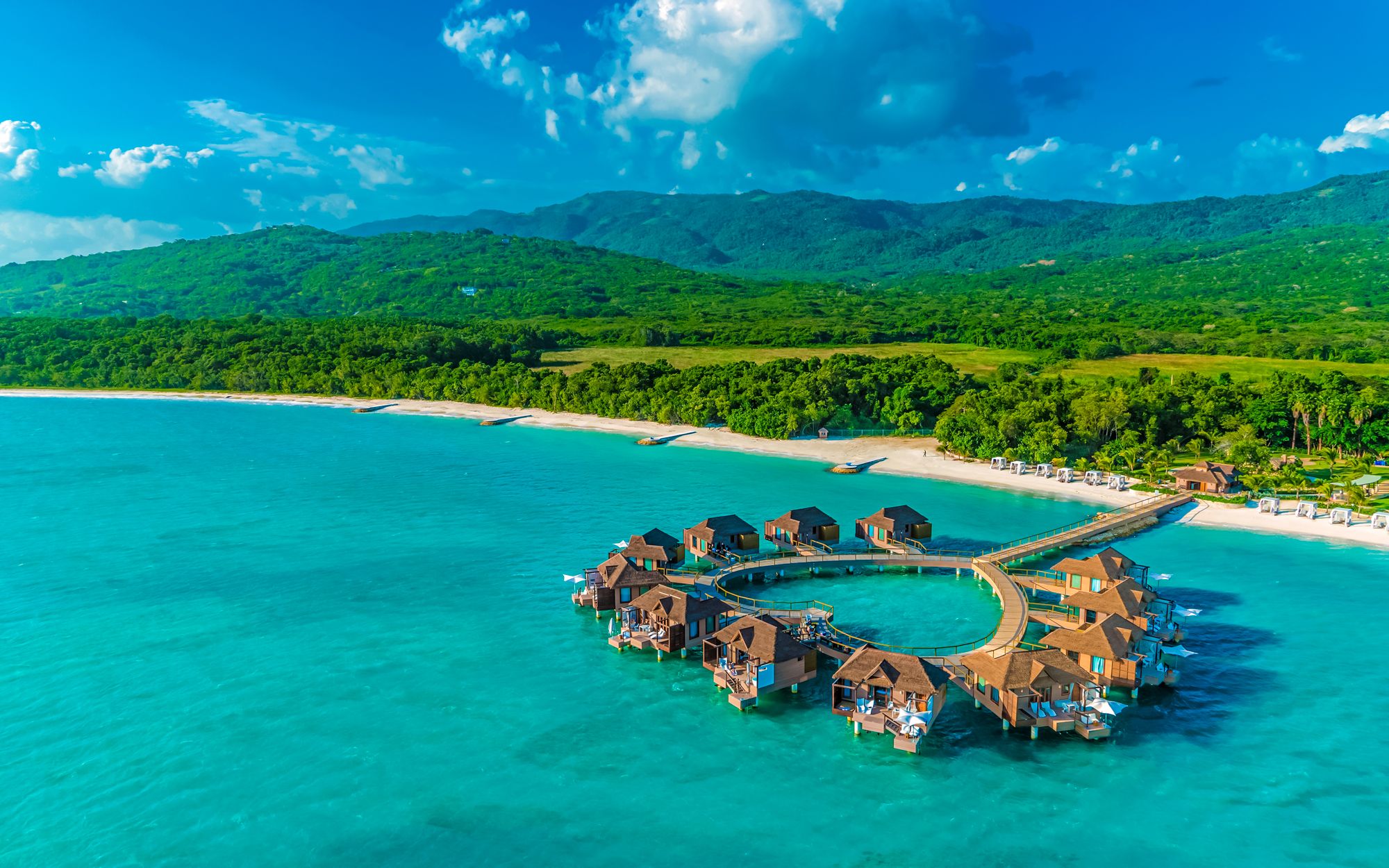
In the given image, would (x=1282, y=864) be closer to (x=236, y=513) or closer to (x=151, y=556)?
(x=151, y=556)

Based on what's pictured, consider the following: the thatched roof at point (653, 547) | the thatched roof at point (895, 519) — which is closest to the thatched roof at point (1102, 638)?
the thatched roof at point (895, 519)

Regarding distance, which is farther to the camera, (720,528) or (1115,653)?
(720,528)

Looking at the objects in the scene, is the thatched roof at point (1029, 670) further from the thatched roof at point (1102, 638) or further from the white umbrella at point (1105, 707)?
the thatched roof at point (1102, 638)

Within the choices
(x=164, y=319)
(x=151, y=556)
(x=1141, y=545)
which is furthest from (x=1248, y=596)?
(x=164, y=319)

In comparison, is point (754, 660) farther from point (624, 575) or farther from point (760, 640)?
point (624, 575)

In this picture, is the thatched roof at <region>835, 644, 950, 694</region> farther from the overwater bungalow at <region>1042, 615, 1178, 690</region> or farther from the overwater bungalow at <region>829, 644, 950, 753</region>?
the overwater bungalow at <region>1042, 615, 1178, 690</region>

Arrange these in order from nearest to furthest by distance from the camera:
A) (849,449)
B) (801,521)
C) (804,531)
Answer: (804,531) → (801,521) → (849,449)

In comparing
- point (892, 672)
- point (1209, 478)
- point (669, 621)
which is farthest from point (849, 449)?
point (892, 672)
